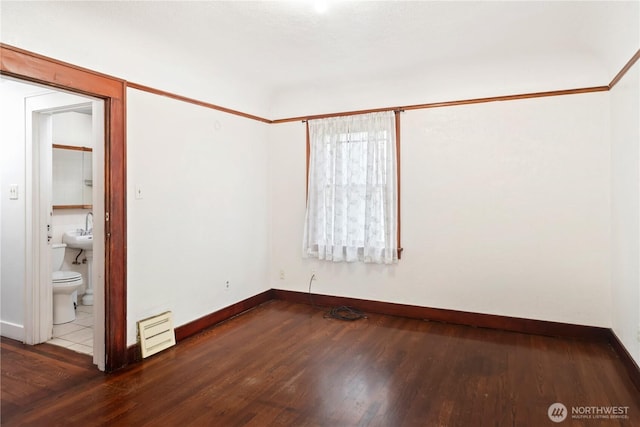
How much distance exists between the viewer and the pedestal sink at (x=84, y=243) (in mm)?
4184

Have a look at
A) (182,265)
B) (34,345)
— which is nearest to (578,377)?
(182,265)

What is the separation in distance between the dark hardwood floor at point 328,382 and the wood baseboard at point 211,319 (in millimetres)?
103

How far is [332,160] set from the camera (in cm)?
427

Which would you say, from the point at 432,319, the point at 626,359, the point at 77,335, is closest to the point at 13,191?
the point at 77,335

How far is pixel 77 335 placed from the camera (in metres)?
3.45

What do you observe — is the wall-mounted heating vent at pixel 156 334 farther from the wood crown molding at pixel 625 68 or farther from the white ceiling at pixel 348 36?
the wood crown molding at pixel 625 68

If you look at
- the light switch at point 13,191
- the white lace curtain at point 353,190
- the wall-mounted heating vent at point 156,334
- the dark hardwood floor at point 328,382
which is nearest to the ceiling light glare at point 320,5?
the white lace curtain at point 353,190

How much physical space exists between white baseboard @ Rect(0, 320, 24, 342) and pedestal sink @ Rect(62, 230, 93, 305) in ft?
3.23

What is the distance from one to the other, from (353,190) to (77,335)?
3.02 m

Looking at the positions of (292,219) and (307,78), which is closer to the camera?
(307,78)

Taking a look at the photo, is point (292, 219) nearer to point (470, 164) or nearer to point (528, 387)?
point (470, 164)

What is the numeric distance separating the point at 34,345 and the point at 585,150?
5.04 meters

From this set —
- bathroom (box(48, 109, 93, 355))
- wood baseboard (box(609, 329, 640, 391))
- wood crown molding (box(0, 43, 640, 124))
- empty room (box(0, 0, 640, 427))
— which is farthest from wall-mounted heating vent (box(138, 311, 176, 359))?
wood baseboard (box(609, 329, 640, 391))

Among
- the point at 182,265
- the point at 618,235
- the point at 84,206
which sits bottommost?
the point at 182,265
